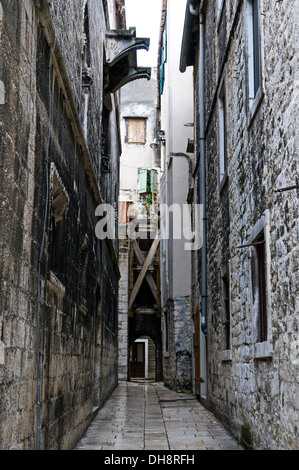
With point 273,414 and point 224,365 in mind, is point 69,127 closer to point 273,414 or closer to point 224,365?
point 273,414

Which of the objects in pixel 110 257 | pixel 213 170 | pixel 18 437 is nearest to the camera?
pixel 18 437

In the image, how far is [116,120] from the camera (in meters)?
15.9

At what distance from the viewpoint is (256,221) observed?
6.07 meters

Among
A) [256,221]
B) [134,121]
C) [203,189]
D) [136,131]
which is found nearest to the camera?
[256,221]

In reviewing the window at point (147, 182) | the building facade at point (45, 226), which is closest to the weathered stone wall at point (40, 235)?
the building facade at point (45, 226)

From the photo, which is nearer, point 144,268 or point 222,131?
point 222,131

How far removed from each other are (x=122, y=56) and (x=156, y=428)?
7575mm

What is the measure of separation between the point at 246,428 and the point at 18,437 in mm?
3529

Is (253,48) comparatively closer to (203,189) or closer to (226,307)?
(226,307)

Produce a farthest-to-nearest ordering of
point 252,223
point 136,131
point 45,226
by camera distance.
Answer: point 136,131
point 252,223
point 45,226

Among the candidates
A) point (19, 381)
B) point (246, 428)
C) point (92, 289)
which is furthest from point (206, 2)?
point (19, 381)

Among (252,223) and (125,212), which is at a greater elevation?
(125,212)

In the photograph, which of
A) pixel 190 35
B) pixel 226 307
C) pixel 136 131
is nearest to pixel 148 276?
pixel 136 131

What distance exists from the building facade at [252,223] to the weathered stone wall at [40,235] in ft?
6.29
